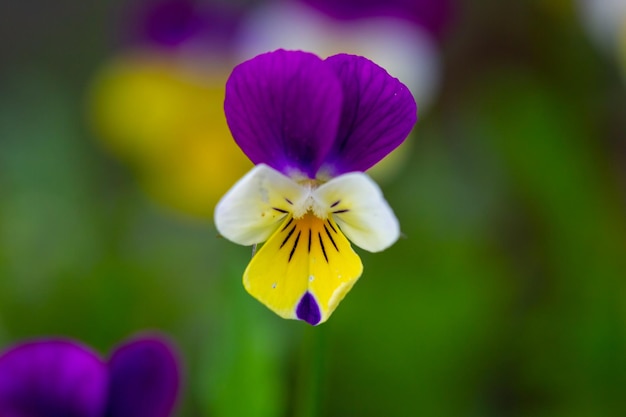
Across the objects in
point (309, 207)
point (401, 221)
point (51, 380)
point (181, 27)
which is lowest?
point (51, 380)

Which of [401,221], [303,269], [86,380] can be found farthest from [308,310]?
[401,221]

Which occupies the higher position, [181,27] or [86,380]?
[181,27]

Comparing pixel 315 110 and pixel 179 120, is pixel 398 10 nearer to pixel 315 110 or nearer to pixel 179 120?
pixel 179 120

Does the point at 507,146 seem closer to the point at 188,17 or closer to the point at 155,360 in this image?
the point at 188,17

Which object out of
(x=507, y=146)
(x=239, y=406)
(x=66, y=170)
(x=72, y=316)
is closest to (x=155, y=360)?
(x=239, y=406)

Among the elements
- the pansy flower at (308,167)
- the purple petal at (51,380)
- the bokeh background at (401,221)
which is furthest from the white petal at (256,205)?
the bokeh background at (401,221)

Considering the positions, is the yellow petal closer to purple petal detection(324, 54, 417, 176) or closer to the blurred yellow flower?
purple petal detection(324, 54, 417, 176)

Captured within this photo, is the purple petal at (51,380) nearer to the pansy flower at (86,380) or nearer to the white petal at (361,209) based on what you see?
the pansy flower at (86,380)
